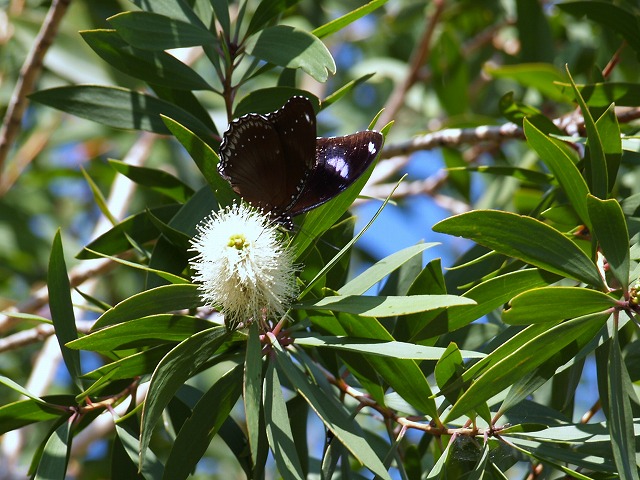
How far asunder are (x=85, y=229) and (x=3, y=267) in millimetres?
621

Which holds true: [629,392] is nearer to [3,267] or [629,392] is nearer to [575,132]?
[575,132]

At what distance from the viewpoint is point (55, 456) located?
3.04 ft

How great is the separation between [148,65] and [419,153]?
1.14m

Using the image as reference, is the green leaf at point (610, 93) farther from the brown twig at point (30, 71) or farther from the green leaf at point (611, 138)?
the brown twig at point (30, 71)

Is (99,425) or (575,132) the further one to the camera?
(99,425)

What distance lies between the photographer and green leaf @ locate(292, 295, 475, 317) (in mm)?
794

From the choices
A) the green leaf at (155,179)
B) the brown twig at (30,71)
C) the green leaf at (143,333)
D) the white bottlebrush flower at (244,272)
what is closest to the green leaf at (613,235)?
the white bottlebrush flower at (244,272)

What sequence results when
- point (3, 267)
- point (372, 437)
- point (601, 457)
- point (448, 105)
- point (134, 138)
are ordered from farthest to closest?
1. point (134, 138)
2. point (3, 267)
3. point (448, 105)
4. point (372, 437)
5. point (601, 457)

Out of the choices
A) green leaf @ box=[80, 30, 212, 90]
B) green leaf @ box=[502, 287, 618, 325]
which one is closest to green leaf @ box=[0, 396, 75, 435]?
green leaf @ box=[80, 30, 212, 90]

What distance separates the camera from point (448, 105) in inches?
89.7

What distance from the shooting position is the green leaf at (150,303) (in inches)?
33.4

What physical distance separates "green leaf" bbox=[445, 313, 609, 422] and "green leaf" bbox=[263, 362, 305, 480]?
0.59ft

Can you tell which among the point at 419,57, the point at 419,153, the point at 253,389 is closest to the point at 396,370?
the point at 253,389

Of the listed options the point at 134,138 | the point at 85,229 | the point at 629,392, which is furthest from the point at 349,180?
the point at 85,229
